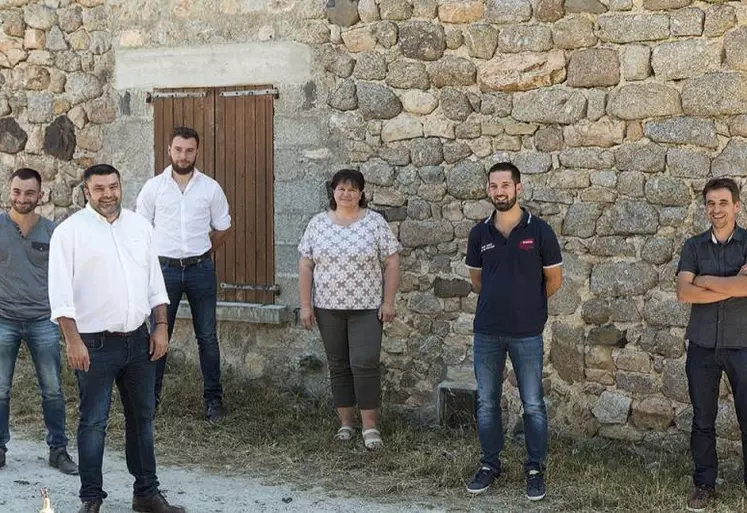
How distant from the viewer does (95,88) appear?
805cm

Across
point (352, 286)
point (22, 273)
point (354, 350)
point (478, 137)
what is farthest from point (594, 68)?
point (22, 273)

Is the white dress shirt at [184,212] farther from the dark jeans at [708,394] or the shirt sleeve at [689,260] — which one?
the dark jeans at [708,394]

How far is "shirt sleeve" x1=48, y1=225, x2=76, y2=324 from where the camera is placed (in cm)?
477

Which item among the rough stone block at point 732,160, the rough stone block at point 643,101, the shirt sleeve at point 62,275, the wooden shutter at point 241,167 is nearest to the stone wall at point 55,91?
the wooden shutter at point 241,167

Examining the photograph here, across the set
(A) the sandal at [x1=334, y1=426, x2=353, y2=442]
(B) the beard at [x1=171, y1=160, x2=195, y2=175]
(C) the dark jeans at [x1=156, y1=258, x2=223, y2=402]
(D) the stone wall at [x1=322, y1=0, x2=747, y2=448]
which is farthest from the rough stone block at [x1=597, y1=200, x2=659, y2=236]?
(B) the beard at [x1=171, y1=160, x2=195, y2=175]

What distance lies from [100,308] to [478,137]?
2.79 meters

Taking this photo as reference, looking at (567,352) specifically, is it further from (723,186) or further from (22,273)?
(22,273)

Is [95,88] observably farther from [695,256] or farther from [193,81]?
[695,256]

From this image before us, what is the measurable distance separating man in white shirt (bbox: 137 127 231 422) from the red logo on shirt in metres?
Answer: 2.30

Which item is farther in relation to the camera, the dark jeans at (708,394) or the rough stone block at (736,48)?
the rough stone block at (736,48)

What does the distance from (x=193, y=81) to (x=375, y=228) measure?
81.9 inches

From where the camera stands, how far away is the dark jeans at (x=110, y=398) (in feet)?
16.0

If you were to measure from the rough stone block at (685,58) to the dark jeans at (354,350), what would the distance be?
2.21 metres

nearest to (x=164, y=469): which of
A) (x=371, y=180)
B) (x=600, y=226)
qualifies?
(x=371, y=180)
